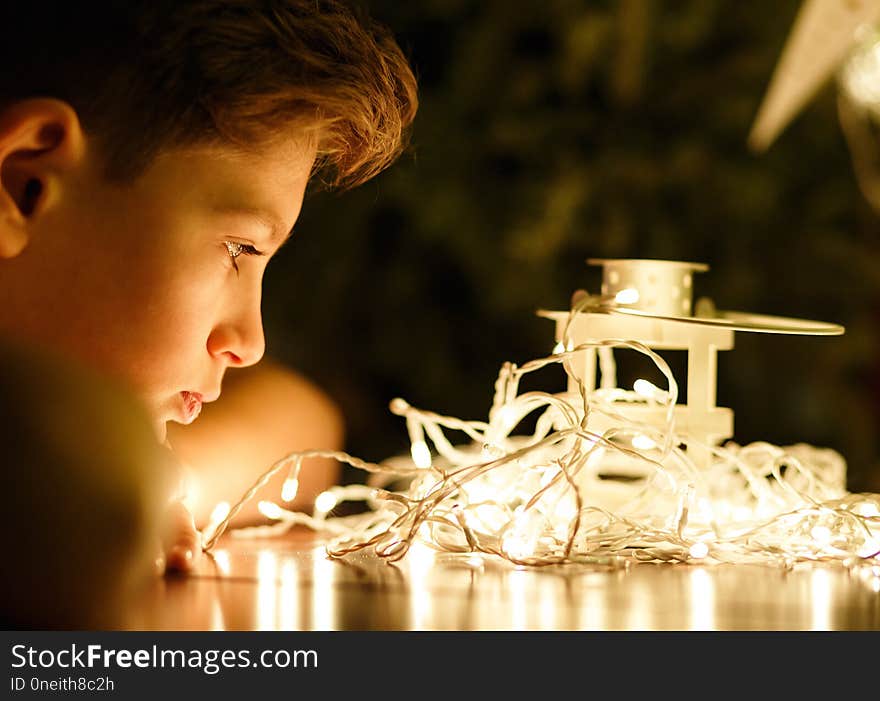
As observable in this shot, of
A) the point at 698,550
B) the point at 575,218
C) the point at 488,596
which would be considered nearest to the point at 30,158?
the point at 488,596

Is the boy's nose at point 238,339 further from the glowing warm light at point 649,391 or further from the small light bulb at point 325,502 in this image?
the glowing warm light at point 649,391

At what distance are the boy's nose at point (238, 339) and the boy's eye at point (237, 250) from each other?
39mm

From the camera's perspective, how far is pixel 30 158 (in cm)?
64

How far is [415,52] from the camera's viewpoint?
6.73ft

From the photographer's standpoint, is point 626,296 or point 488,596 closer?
point 488,596

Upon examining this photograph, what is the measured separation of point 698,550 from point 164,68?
447mm

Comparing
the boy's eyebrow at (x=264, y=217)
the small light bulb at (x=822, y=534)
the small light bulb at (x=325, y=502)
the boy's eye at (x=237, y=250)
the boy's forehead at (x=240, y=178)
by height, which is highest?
the boy's forehead at (x=240, y=178)

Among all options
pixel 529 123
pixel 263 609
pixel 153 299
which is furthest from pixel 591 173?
pixel 263 609

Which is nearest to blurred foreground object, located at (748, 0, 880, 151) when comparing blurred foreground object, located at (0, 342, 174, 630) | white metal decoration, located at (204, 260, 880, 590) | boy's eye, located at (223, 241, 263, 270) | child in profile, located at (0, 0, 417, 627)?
white metal decoration, located at (204, 260, 880, 590)

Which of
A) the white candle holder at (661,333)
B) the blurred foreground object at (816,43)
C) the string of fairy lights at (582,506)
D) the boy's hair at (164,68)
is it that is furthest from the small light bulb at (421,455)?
the blurred foreground object at (816,43)

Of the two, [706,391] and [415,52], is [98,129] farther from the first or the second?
[415,52]

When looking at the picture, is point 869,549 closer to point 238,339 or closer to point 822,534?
point 822,534

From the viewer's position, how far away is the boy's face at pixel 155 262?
641mm

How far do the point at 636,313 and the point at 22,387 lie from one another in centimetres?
40
